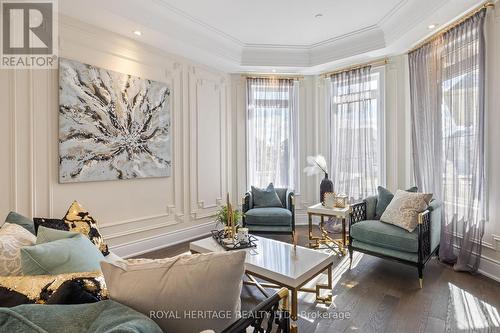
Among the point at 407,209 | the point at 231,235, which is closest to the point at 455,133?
the point at 407,209

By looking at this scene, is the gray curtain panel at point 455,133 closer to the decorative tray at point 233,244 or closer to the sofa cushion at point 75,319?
the decorative tray at point 233,244

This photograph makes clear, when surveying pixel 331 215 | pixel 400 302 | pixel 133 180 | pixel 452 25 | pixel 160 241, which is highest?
pixel 452 25

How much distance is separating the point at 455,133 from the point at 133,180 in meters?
3.97

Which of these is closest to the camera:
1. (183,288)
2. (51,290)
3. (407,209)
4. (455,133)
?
(183,288)

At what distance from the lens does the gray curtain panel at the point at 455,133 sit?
110 inches

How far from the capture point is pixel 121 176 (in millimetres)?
3363

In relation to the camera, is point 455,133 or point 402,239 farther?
point 455,133

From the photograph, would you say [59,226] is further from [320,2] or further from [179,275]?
[320,2]

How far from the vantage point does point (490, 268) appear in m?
2.70

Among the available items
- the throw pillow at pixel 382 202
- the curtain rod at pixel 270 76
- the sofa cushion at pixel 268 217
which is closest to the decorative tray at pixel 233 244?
the sofa cushion at pixel 268 217

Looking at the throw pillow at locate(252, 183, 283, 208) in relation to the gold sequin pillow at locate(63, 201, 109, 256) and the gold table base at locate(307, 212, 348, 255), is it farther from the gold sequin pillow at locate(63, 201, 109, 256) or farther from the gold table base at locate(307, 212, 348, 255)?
the gold sequin pillow at locate(63, 201, 109, 256)

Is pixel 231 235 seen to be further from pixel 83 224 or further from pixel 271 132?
pixel 271 132

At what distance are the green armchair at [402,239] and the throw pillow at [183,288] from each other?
2331 millimetres

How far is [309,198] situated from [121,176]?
3.24 metres
